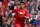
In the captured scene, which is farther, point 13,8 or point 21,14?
point 13,8

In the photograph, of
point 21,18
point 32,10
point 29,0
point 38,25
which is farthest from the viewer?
point 29,0

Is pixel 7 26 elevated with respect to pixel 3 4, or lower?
lower

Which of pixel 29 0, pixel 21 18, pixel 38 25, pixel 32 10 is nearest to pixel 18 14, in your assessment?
pixel 21 18

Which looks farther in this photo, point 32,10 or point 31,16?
point 32,10

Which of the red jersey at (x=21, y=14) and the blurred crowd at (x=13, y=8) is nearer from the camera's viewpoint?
the red jersey at (x=21, y=14)

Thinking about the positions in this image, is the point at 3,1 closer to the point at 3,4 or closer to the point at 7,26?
the point at 3,4

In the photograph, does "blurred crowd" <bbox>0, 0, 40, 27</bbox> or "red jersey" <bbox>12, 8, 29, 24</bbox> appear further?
"blurred crowd" <bbox>0, 0, 40, 27</bbox>

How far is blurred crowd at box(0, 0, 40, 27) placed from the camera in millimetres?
7633

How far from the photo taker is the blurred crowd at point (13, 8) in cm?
763

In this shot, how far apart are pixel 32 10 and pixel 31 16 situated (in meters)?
0.89

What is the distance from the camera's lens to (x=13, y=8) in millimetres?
8977

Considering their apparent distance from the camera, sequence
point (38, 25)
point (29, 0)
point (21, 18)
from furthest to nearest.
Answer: point (29, 0)
point (38, 25)
point (21, 18)

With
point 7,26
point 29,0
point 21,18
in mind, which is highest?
point 29,0

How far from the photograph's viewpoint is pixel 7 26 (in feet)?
25.3
